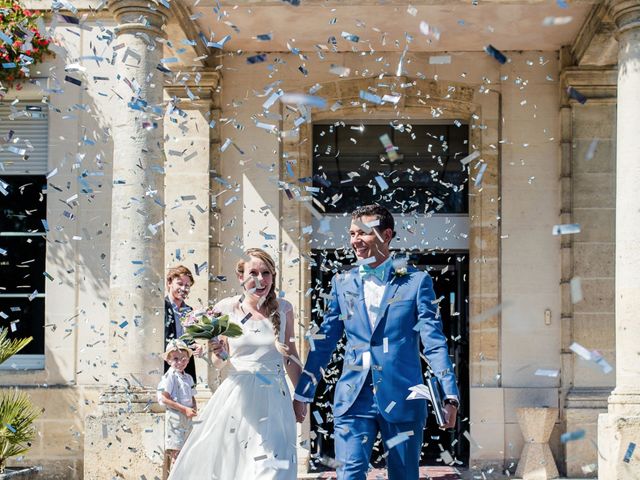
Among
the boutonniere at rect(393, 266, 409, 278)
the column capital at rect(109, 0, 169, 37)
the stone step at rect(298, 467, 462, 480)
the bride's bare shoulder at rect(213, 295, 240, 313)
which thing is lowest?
the stone step at rect(298, 467, 462, 480)

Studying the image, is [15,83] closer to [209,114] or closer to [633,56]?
[209,114]

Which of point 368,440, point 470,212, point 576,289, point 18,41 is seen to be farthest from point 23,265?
point 368,440

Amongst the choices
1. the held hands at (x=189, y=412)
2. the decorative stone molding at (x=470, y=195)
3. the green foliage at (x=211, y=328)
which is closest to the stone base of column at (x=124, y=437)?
the held hands at (x=189, y=412)

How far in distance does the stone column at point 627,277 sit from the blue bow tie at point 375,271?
3.98 meters

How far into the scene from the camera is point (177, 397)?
27.9 ft

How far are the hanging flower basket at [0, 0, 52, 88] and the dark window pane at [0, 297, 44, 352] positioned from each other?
2309 mm

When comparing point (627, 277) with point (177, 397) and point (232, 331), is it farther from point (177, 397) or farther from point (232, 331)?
point (232, 331)

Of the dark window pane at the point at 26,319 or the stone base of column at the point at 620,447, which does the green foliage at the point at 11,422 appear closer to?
the dark window pane at the point at 26,319

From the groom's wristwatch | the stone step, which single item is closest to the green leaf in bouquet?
the groom's wristwatch

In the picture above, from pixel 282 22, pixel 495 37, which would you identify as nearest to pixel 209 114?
pixel 282 22

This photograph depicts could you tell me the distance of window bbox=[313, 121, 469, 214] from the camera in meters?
12.6

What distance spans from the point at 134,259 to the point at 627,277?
426cm

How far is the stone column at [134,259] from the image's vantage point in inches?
379

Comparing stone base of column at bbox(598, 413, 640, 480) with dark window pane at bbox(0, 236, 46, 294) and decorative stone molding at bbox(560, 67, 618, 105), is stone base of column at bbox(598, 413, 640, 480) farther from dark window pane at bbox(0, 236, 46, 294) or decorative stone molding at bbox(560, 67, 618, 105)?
dark window pane at bbox(0, 236, 46, 294)
